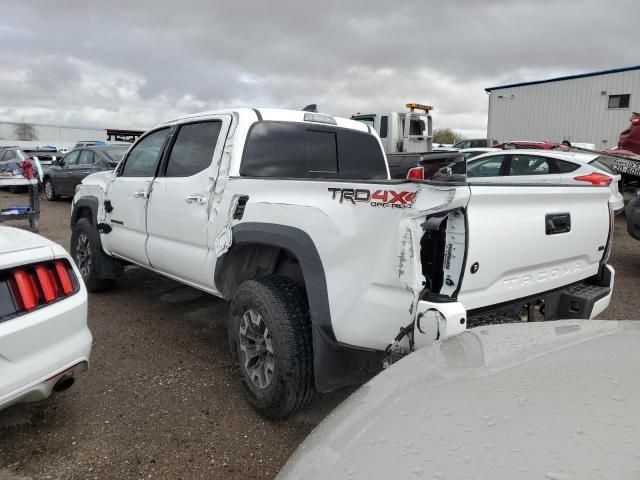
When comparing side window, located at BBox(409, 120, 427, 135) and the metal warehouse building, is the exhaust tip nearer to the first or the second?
side window, located at BBox(409, 120, 427, 135)

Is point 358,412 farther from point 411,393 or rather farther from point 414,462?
point 414,462

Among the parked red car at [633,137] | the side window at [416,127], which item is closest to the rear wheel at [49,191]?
the side window at [416,127]

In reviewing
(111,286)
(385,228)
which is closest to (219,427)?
(385,228)

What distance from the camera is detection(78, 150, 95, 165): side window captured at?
12920 millimetres

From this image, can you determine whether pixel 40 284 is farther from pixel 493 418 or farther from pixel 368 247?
pixel 493 418

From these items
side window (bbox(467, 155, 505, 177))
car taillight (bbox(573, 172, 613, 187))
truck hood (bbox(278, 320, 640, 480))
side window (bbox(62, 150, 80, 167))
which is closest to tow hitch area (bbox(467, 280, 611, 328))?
truck hood (bbox(278, 320, 640, 480))

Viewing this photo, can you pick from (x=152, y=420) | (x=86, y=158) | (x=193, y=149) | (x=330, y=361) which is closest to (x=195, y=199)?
(x=193, y=149)

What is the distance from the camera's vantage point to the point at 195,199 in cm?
354

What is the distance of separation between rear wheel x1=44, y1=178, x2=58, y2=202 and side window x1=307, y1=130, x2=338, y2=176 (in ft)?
42.3

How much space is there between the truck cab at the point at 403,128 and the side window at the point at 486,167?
6315mm

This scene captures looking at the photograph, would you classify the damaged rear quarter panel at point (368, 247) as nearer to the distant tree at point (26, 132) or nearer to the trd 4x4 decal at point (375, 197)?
the trd 4x4 decal at point (375, 197)

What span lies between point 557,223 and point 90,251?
14.9 ft

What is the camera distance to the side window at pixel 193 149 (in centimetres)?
365

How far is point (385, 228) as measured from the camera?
2.29m
